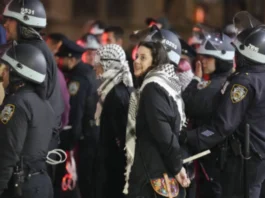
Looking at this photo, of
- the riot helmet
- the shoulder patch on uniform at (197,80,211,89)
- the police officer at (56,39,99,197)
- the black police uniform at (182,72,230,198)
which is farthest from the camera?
the police officer at (56,39,99,197)

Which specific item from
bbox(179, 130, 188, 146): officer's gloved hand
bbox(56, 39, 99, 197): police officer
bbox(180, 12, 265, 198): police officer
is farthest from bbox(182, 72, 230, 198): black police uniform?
bbox(56, 39, 99, 197): police officer

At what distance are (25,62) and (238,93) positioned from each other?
1.99 m

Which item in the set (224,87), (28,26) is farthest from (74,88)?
(224,87)

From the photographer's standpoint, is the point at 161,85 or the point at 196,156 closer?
the point at 161,85

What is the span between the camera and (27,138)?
6539 millimetres

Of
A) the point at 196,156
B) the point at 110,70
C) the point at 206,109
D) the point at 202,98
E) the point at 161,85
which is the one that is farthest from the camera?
the point at 110,70

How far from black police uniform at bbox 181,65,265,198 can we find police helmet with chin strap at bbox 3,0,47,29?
5.77 ft

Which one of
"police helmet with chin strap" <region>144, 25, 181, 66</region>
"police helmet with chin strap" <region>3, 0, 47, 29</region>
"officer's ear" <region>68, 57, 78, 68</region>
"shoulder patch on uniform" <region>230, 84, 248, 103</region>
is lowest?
"officer's ear" <region>68, 57, 78, 68</region>

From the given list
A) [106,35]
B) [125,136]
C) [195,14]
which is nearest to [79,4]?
[195,14]

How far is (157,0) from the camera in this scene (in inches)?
1171

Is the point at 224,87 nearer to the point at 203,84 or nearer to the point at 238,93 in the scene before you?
the point at 238,93

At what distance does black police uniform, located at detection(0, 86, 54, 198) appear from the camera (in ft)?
21.0

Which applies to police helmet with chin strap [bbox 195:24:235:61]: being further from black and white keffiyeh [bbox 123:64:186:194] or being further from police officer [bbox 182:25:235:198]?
black and white keffiyeh [bbox 123:64:186:194]

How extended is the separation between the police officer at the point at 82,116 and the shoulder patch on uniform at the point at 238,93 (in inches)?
118
